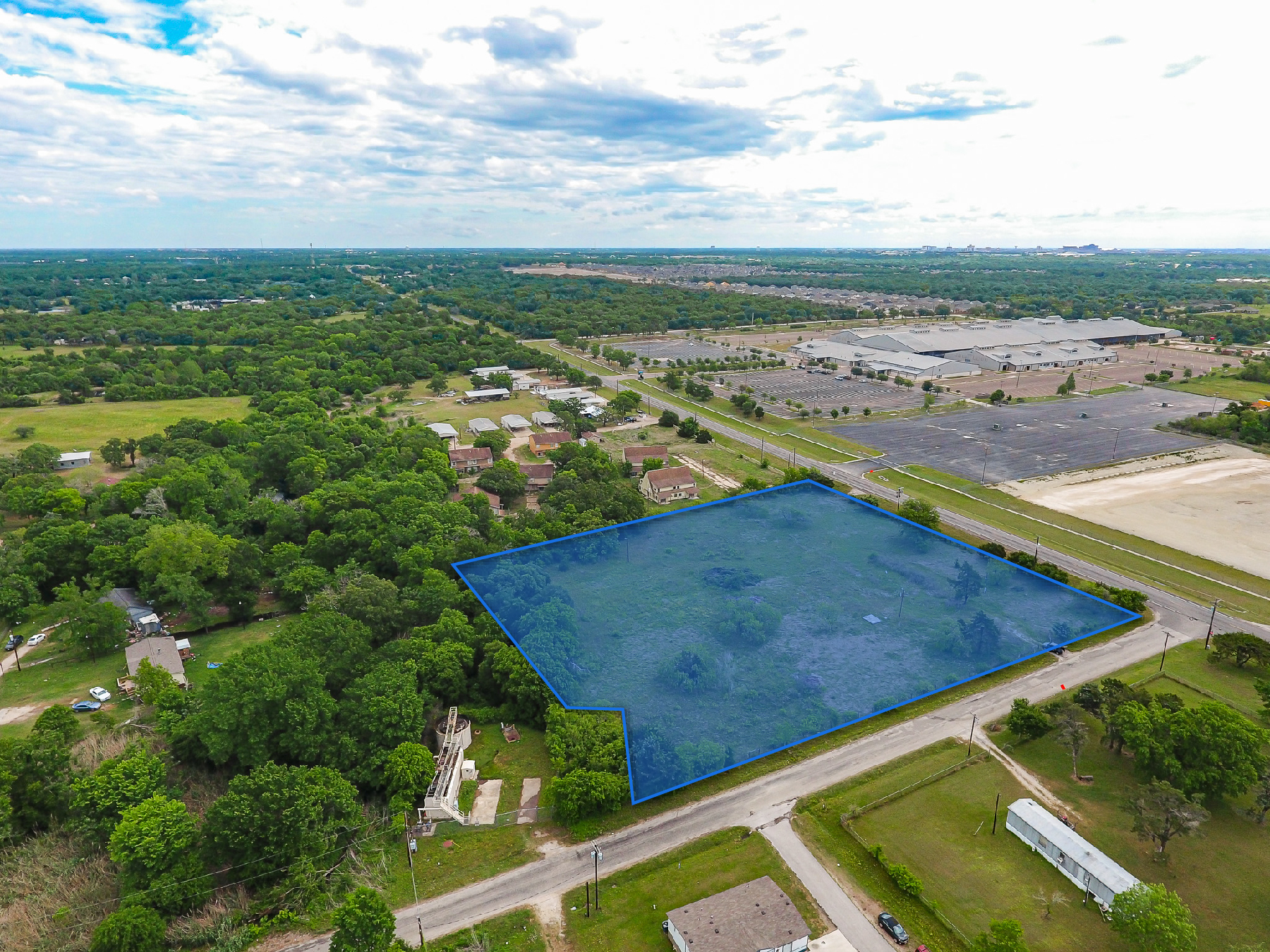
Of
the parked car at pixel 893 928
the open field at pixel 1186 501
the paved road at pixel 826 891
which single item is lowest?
the paved road at pixel 826 891

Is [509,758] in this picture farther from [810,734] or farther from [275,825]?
[810,734]

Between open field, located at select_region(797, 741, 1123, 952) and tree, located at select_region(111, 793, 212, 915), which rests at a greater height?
tree, located at select_region(111, 793, 212, 915)

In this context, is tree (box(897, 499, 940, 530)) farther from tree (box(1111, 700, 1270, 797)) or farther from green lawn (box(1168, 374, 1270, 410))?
green lawn (box(1168, 374, 1270, 410))

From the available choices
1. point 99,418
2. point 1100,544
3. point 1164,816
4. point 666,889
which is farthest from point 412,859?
point 99,418

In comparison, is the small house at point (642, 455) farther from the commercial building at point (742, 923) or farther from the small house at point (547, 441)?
the commercial building at point (742, 923)

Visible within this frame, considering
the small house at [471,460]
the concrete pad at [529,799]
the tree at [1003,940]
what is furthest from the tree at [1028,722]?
the small house at [471,460]

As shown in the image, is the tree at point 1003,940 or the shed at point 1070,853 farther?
the shed at point 1070,853

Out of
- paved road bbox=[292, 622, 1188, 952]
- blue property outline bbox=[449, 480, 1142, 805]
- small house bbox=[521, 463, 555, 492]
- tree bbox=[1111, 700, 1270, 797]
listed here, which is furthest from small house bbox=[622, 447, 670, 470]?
tree bbox=[1111, 700, 1270, 797]
